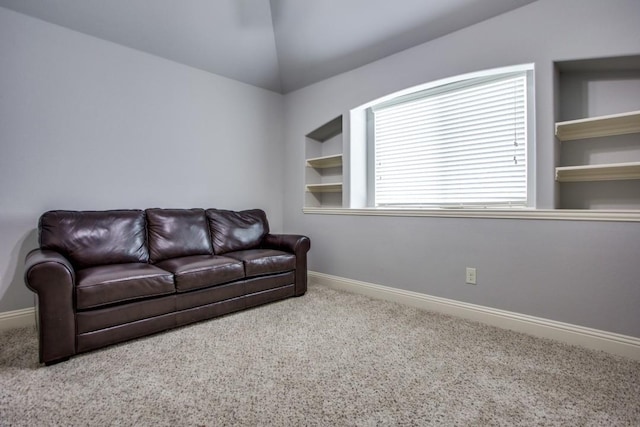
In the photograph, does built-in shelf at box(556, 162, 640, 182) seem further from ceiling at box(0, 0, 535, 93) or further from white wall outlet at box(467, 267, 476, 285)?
ceiling at box(0, 0, 535, 93)

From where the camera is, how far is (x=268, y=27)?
3.48 m

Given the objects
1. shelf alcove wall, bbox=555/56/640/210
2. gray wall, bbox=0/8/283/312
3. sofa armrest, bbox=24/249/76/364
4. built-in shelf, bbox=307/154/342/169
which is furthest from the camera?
built-in shelf, bbox=307/154/342/169

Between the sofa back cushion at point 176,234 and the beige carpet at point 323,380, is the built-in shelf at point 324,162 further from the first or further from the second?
the beige carpet at point 323,380

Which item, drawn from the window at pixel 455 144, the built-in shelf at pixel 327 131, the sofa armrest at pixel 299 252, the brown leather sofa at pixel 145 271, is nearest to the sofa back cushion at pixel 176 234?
the brown leather sofa at pixel 145 271

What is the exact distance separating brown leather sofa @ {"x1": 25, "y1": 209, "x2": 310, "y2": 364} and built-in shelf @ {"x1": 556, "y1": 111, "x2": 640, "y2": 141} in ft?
7.81

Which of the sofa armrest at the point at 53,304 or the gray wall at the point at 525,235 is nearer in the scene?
the sofa armrest at the point at 53,304

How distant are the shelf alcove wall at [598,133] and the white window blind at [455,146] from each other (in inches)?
11.8

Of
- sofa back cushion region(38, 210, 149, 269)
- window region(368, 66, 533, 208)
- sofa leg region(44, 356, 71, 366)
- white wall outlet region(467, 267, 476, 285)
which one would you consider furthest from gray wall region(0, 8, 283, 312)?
white wall outlet region(467, 267, 476, 285)

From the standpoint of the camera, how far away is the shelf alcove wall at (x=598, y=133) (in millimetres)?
2105

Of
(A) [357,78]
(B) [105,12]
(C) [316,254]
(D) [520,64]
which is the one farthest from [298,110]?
(D) [520,64]

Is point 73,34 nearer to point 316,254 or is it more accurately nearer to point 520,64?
point 316,254

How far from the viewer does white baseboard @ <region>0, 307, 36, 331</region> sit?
251cm

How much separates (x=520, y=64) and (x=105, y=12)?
349 cm

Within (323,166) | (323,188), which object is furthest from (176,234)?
(323,166)
